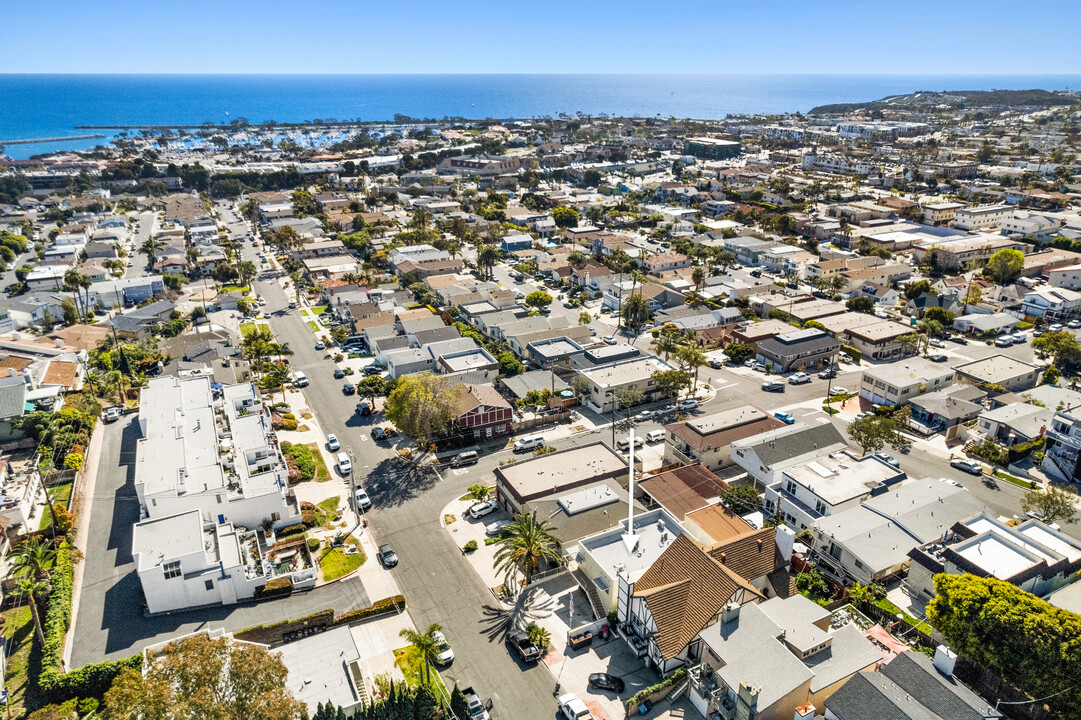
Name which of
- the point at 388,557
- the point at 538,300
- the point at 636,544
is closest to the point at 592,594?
the point at 636,544

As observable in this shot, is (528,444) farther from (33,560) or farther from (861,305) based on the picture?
(861,305)

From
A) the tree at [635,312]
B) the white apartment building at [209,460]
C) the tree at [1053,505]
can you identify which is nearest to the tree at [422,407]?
the white apartment building at [209,460]

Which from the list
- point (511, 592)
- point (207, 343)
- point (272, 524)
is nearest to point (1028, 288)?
point (511, 592)

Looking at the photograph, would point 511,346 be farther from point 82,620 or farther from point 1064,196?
point 1064,196

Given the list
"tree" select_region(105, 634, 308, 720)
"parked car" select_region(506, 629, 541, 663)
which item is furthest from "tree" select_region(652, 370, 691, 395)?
"tree" select_region(105, 634, 308, 720)

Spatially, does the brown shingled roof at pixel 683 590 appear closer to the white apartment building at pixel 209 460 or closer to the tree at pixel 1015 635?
the tree at pixel 1015 635

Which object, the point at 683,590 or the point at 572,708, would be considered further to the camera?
the point at 683,590
